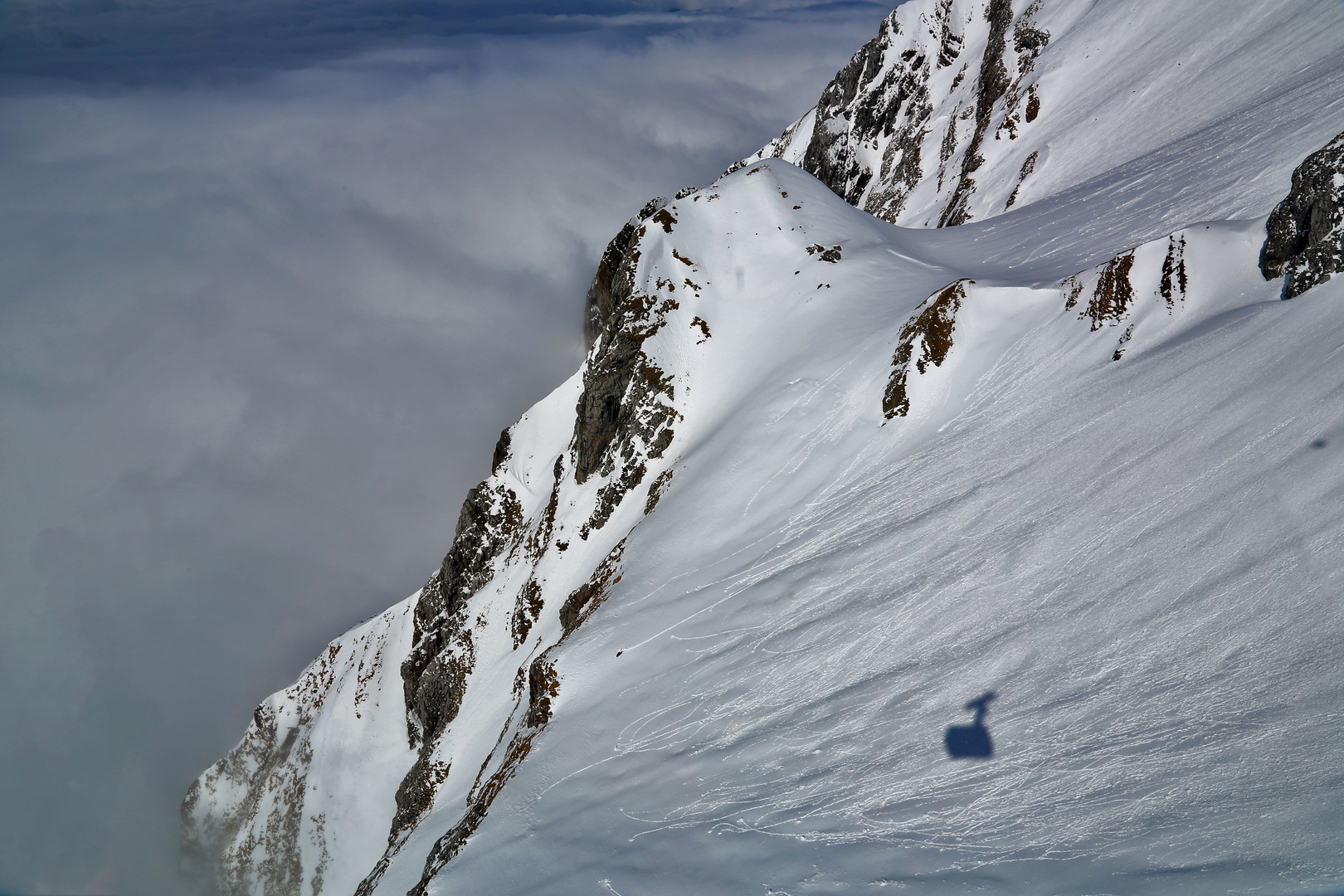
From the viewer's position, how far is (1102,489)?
15.1 m

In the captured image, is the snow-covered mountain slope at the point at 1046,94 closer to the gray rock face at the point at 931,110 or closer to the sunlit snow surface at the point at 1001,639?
the gray rock face at the point at 931,110

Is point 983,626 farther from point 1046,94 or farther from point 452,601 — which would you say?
point 1046,94

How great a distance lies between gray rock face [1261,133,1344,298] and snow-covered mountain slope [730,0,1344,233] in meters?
6.33

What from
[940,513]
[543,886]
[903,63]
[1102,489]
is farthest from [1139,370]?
[903,63]

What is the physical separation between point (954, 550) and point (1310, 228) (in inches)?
390

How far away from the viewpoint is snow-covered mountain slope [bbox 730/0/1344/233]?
27047mm

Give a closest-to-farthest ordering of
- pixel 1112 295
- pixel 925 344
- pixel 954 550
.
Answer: pixel 954 550
pixel 1112 295
pixel 925 344

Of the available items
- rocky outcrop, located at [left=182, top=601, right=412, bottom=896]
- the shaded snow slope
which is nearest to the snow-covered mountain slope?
the shaded snow slope

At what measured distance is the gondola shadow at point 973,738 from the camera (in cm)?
1232

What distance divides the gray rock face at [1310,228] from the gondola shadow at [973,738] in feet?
36.4

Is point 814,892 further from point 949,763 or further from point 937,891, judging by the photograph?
point 949,763

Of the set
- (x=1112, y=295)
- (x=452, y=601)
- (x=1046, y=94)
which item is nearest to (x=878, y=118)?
(x=1046, y=94)

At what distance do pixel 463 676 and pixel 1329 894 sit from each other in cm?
4106

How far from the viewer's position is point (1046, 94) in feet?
153
